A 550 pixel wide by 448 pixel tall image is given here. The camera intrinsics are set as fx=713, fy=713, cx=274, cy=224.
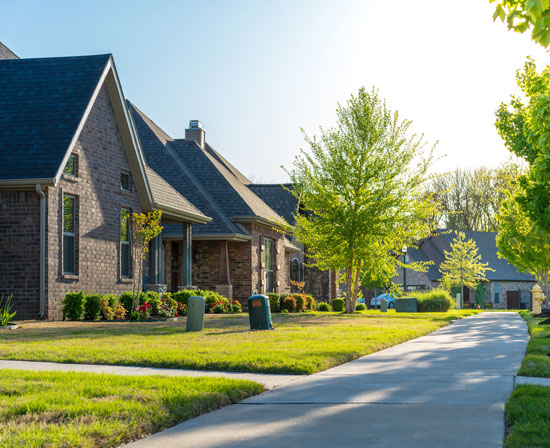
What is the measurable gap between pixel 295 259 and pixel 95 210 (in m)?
22.4

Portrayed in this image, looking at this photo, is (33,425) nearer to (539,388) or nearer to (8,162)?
(539,388)

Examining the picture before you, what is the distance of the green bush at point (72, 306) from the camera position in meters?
19.8

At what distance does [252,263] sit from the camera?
106 feet

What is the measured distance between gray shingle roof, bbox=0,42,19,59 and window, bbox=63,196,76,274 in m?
7.14

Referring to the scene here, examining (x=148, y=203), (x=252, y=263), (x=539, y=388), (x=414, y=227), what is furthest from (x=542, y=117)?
(x=252, y=263)

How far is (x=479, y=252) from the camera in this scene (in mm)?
68750

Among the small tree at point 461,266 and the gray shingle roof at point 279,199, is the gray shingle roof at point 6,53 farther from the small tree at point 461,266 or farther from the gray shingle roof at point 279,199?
the small tree at point 461,266

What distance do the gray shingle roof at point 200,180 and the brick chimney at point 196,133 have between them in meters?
2.10

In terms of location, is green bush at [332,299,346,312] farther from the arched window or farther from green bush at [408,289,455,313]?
green bush at [408,289,455,313]

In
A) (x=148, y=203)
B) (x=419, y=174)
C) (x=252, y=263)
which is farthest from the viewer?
(x=252, y=263)

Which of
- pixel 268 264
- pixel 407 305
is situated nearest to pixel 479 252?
pixel 407 305

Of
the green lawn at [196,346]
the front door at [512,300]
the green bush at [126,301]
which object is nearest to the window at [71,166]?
the green bush at [126,301]

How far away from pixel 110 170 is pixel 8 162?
415 cm

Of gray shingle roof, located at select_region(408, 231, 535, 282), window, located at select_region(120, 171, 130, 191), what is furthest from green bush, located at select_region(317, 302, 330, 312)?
Result: gray shingle roof, located at select_region(408, 231, 535, 282)
